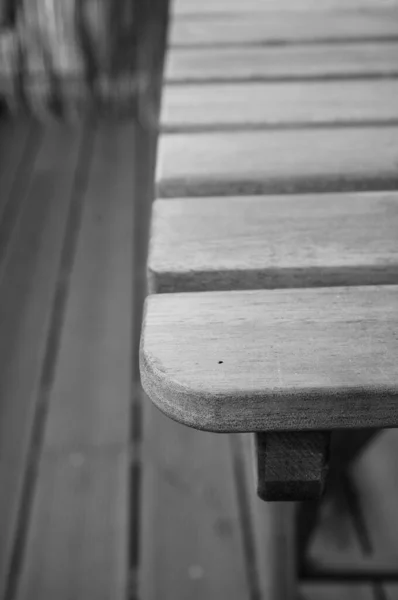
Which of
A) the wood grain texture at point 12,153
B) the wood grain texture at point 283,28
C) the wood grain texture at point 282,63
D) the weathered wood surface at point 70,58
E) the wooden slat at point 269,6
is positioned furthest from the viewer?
the weathered wood surface at point 70,58

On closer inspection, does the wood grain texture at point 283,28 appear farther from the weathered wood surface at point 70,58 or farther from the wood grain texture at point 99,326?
the weathered wood surface at point 70,58

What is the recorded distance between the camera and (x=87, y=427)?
1.38m

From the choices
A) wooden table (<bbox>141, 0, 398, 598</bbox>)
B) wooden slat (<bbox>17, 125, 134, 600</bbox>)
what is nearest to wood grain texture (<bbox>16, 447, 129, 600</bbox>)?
wooden slat (<bbox>17, 125, 134, 600</bbox>)

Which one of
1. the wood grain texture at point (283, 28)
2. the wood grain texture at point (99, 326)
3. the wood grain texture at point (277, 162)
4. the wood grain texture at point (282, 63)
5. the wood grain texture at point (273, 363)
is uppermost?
the wood grain texture at point (283, 28)

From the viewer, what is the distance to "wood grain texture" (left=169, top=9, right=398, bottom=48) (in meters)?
1.07

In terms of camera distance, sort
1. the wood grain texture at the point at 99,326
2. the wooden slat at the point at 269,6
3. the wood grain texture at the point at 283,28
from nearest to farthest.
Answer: the wood grain texture at the point at 283,28, the wooden slat at the point at 269,6, the wood grain texture at the point at 99,326

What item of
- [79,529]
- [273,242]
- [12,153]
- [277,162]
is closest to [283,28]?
[277,162]

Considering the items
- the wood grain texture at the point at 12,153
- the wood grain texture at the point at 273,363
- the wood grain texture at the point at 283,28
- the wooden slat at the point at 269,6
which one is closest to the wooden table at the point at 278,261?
the wood grain texture at the point at 273,363

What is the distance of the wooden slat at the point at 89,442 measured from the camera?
112 centimetres

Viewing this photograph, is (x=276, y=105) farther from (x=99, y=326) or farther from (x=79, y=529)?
(x=99, y=326)

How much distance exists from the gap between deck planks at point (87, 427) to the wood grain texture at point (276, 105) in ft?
2.48

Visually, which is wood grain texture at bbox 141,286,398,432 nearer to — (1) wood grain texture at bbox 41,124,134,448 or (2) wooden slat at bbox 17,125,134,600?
(2) wooden slat at bbox 17,125,134,600

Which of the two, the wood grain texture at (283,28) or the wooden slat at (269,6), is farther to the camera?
the wooden slat at (269,6)

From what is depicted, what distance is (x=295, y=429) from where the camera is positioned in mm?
426
